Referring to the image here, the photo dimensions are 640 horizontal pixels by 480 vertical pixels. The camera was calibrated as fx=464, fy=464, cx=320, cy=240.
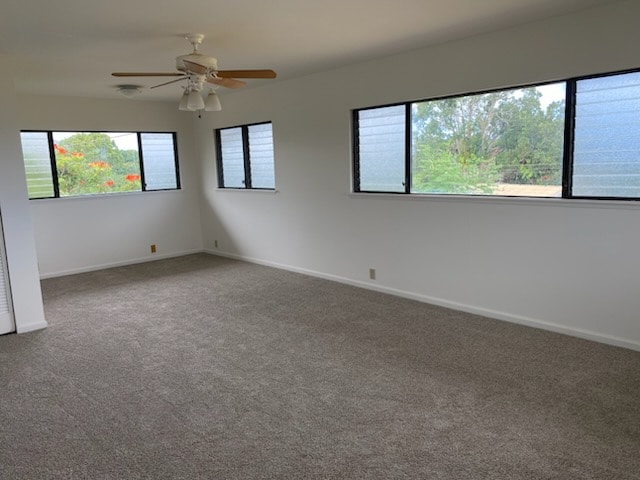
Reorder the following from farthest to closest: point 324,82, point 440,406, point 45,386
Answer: point 324,82, point 45,386, point 440,406

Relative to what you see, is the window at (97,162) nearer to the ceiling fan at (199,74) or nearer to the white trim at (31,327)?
the white trim at (31,327)

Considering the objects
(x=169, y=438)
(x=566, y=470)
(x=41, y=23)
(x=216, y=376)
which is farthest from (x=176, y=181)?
(x=566, y=470)

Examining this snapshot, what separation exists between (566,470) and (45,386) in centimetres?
307

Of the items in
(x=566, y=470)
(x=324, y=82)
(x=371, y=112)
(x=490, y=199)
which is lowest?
(x=566, y=470)

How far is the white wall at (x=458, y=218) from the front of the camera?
10.9ft

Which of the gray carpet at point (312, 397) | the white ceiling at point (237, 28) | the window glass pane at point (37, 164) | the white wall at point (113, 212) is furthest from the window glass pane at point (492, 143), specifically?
the window glass pane at point (37, 164)

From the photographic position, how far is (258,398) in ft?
9.26

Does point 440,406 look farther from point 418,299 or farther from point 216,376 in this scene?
point 418,299

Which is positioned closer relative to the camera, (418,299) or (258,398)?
(258,398)

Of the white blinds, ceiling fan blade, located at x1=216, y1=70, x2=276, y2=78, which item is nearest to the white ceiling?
ceiling fan blade, located at x1=216, y1=70, x2=276, y2=78

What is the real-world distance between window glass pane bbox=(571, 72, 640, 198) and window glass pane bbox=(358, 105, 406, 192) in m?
1.62

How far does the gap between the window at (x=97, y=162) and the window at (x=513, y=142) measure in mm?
3447

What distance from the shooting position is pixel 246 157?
653 centimetres

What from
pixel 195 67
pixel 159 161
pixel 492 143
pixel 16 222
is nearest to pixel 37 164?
pixel 159 161
